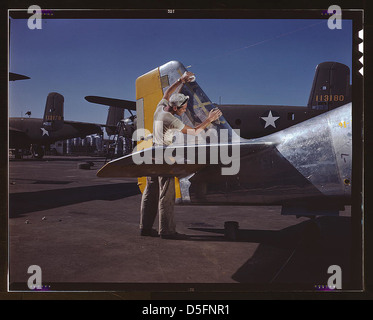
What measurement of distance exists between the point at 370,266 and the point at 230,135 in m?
2.64

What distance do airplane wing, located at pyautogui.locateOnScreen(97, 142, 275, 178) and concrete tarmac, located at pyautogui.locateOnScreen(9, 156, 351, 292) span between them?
3.63 ft

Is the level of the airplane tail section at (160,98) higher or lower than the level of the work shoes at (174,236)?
higher

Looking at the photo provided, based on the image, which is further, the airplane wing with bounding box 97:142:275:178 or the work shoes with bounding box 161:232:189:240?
the work shoes with bounding box 161:232:189:240

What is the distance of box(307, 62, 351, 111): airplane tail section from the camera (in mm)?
8422

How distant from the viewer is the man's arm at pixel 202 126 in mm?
4297

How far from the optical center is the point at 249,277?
3.12m

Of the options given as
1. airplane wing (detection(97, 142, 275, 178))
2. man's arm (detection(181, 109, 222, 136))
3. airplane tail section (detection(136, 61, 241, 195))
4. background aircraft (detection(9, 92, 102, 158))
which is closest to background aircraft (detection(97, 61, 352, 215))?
airplane wing (detection(97, 142, 275, 178))

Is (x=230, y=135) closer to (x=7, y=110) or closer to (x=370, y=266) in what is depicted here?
(x=370, y=266)

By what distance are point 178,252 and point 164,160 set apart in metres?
1.66

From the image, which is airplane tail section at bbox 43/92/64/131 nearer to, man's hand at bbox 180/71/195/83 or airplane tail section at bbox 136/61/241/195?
airplane tail section at bbox 136/61/241/195

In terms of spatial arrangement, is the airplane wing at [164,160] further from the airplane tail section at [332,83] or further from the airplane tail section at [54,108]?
the airplane tail section at [54,108]

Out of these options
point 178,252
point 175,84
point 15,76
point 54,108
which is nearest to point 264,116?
point 175,84

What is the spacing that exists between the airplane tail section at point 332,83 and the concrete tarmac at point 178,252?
150 inches

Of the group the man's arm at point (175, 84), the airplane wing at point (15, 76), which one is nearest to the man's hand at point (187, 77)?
the man's arm at point (175, 84)
